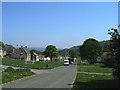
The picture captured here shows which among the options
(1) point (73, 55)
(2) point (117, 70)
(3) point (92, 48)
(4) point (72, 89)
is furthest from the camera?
(1) point (73, 55)

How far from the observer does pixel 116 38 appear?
11.3 m

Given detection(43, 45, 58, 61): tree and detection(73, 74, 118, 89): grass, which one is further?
detection(43, 45, 58, 61): tree

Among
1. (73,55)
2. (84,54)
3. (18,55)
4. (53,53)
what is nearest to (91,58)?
(84,54)

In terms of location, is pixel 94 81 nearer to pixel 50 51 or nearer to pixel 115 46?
pixel 115 46

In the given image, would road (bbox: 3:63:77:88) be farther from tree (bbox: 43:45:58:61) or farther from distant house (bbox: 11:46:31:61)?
tree (bbox: 43:45:58:61)

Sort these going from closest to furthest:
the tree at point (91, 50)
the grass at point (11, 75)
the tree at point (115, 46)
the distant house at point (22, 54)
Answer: the tree at point (115, 46), the grass at point (11, 75), the tree at point (91, 50), the distant house at point (22, 54)

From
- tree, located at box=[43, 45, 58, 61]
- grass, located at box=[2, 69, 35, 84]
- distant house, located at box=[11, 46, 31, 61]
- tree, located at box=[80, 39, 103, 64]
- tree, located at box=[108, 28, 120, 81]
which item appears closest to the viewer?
tree, located at box=[108, 28, 120, 81]

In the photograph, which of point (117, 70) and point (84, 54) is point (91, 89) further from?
point (84, 54)

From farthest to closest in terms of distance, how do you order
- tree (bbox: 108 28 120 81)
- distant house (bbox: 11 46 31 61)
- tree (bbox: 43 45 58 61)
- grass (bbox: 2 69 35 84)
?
tree (bbox: 43 45 58 61)
distant house (bbox: 11 46 31 61)
grass (bbox: 2 69 35 84)
tree (bbox: 108 28 120 81)

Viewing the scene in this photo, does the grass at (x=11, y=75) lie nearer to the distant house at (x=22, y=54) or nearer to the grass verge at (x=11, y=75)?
the grass verge at (x=11, y=75)

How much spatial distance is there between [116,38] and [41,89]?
6068mm

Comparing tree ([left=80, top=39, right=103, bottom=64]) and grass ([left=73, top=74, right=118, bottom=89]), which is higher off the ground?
tree ([left=80, top=39, right=103, bottom=64])

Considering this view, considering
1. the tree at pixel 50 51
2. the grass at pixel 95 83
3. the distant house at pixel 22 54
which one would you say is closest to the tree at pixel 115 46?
the grass at pixel 95 83

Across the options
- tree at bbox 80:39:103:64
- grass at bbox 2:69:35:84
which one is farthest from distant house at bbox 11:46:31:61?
grass at bbox 2:69:35:84
